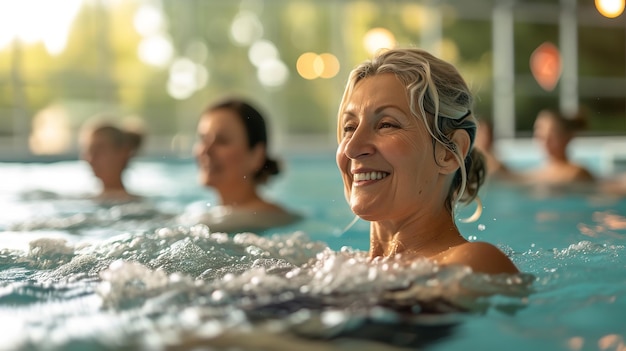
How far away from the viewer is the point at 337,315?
6.31 feet

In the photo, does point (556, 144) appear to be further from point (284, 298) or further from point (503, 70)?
point (503, 70)

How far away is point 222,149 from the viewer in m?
4.57

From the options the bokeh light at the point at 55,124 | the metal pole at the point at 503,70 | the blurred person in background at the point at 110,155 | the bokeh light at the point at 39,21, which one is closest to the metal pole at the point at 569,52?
the metal pole at the point at 503,70

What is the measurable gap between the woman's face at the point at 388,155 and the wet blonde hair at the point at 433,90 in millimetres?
28

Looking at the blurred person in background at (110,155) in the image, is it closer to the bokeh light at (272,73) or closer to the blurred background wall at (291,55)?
the blurred background wall at (291,55)

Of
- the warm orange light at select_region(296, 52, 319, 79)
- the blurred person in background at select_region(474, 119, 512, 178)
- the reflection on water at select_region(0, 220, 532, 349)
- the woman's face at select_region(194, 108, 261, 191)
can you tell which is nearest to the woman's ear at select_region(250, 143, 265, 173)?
the woman's face at select_region(194, 108, 261, 191)

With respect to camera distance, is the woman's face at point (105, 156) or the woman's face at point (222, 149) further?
the woman's face at point (105, 156)

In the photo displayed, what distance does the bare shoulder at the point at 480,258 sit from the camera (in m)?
2.14

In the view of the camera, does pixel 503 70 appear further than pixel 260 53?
Yes

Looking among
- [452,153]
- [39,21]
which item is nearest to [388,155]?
[452,153]

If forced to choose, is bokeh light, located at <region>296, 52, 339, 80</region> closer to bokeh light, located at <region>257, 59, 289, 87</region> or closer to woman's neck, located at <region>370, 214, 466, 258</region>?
bokeh light, located at <region>257, 59, 289, 87</region>

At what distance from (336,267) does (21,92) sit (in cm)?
1121

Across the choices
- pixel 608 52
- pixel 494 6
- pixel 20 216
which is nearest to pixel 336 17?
pixel 494 6

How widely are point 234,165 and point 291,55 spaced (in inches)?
427
